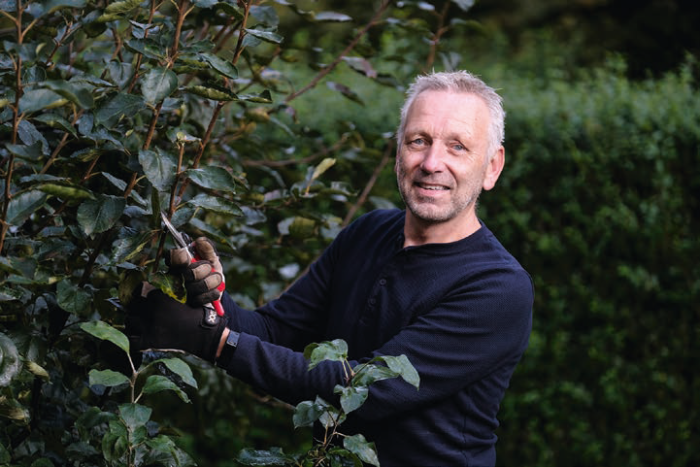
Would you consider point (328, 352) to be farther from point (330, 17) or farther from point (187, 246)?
point (330, 17)

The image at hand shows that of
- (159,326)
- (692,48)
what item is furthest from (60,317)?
(692,48)

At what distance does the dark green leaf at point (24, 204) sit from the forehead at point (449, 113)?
3.29 ft

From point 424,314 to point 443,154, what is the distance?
A: 0.40 m

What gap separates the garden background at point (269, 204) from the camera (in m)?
1.60

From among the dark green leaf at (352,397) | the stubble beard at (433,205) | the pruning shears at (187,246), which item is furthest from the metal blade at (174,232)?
the stubble beard at (433,205)

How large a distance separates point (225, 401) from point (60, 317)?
37.1 inches

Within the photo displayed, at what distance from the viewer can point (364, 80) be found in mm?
5551

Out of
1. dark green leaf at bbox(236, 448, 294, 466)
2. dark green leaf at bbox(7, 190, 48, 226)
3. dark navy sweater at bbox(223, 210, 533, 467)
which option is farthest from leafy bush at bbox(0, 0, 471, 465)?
dark navy sweater at bbox(223, 210, 533, 467)

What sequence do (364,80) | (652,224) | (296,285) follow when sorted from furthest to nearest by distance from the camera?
(364,80), (652,224), (296,285)

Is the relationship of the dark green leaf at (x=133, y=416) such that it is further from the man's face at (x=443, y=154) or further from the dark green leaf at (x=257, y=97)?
the man's face at (x=443, y=154)

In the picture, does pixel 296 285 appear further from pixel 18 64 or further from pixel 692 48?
pixel 692 48

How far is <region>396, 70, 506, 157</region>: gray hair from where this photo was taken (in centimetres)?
219

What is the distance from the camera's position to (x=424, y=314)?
2.08 meters

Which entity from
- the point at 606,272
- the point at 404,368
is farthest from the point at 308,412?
the point at 606,272
